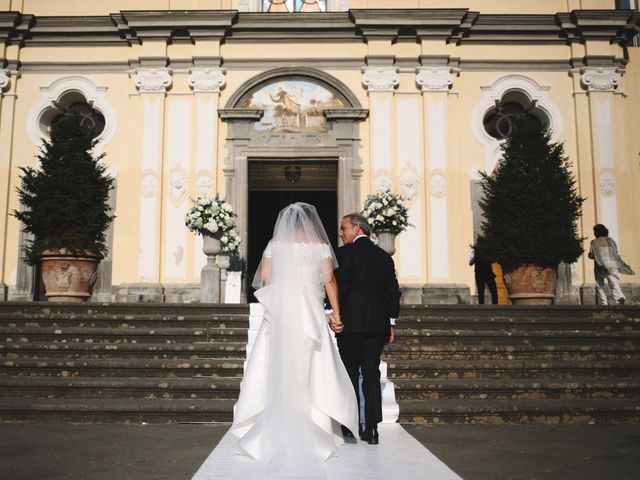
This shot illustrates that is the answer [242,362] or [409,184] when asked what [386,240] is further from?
[242,362]

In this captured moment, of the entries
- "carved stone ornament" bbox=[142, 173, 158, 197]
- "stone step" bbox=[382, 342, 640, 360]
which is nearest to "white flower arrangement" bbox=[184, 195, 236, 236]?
"carved stone ornament" bbox=[142, 173, 158, 197]

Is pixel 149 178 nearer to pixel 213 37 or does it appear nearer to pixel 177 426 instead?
pixel 213 37

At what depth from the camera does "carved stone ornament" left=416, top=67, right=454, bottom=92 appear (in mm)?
15039

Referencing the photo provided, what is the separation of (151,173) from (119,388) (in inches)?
326

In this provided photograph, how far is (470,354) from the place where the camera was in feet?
27.4

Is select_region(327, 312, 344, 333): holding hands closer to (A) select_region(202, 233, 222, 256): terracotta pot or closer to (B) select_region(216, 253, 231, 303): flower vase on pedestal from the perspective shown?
(A) select_region(202, 233, 222, 256): terracotta pot

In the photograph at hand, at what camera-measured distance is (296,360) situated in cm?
526

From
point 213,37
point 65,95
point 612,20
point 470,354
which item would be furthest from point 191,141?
point 612,20

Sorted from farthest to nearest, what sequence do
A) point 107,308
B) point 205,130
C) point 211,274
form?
point 205,130 → point 211,274 → point 107,308

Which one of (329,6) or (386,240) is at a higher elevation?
(329,6)

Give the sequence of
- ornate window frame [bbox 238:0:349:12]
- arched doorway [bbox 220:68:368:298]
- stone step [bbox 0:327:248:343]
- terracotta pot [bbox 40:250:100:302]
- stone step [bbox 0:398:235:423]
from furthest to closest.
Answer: ornate window frame [bbox 238:0:349:12] → arched doorway [bbox 220:68:368:298] → terracotta pot [bbox 40:250:100:302] → stone step [bbox 0:327:248:343] → stone step [bbox 0:398:235:423]

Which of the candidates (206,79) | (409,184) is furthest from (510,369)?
(206,79)

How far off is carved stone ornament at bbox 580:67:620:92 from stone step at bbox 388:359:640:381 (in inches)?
365

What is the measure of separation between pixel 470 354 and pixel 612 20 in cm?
1060
